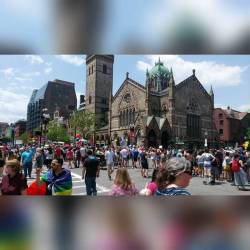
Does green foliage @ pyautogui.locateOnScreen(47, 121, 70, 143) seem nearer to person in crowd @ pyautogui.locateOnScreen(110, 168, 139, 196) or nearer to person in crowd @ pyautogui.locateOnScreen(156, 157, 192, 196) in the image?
person in crowd @ pyautogui.locateOnScreen(110, 168, 139, 196)

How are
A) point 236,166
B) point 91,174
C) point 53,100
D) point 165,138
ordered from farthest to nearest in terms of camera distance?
point 53,100
point 165,138
point 236,166
point 91,174

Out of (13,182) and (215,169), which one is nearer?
(13,182)

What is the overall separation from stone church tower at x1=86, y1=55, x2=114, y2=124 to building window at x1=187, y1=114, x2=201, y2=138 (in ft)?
70.7

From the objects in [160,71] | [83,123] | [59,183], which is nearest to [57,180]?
[59,183]

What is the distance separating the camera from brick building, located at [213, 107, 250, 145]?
85562mm

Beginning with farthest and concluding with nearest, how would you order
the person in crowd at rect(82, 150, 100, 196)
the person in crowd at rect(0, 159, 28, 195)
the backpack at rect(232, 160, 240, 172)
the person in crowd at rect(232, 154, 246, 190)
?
1. the backpack at rect(232, 160, 240, 172)
2. the person in crowd at rect(232, 154, 246, 190)
3. the person in crowd at rect(82, 150, 100, 196)
4. the person in crowd at rect(0, 159, 28, 195)

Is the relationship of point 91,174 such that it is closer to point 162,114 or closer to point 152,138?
point 152,138

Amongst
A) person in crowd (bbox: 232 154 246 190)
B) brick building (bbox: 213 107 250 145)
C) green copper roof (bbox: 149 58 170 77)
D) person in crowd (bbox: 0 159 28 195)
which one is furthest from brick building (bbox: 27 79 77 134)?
person in crowd (bbox: 0 159 28 195)

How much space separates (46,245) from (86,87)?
292 ft

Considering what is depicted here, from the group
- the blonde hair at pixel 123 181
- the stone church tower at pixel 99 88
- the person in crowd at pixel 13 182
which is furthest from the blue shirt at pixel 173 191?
the stone church tower at pixel 99 88

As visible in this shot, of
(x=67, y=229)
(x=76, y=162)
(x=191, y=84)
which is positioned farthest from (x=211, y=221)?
(x=191, y=84)

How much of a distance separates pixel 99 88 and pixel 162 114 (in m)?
24.1

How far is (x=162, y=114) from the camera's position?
6750 cm

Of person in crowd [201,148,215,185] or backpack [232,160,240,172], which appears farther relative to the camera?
person in crowd [201,148,215,185]
